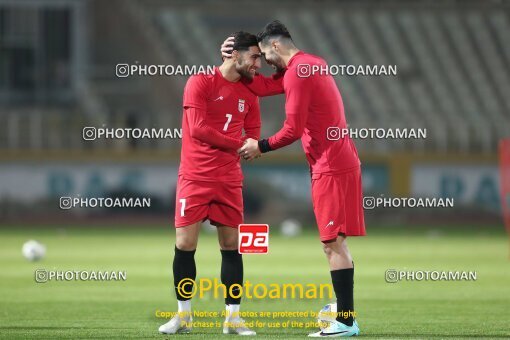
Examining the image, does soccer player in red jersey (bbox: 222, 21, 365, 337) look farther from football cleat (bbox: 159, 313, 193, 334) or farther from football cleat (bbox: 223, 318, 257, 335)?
football cleat (bbox: 159, 313, 193, 334)

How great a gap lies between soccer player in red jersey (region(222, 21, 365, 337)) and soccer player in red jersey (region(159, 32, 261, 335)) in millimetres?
221

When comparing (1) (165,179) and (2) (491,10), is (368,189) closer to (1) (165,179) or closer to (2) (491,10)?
(1) (165,179)

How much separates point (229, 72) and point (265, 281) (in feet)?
19.4

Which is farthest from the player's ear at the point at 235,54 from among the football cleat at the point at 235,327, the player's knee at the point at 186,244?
the football cleat at the point at 235,327

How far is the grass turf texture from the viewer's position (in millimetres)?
9812

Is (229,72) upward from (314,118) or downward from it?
upward

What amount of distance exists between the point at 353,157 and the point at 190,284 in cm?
162

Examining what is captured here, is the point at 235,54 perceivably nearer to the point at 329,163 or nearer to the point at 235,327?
the point at 329,163

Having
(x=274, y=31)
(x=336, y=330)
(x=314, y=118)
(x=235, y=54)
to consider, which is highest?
(x=274, y=31)

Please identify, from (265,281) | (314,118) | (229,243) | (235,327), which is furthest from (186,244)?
(265,281)

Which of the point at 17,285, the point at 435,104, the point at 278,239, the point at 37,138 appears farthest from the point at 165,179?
the point at 17,285

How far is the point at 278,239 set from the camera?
80.7 feet

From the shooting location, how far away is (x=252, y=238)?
9484mm

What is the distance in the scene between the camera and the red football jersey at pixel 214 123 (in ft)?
→ 29.9
